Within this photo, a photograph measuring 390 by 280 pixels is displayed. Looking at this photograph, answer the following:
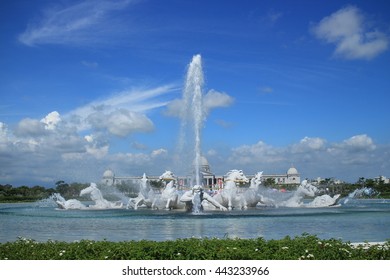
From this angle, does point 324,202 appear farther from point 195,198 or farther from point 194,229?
point 194,229

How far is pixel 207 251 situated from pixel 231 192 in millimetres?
12845

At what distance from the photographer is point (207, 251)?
5.84 meters

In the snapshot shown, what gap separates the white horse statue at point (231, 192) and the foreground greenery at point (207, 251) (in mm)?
12138

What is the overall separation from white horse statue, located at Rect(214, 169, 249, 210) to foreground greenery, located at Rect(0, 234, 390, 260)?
1214 centimetres

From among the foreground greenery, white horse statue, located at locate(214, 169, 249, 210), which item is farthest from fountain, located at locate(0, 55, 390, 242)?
the foreground greenery

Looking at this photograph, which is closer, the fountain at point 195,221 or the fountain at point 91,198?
the fountain at point 195,221

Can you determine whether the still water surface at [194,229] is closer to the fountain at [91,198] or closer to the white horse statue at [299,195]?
the fountain at [91,198]

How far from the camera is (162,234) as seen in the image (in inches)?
395

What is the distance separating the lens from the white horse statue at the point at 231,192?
18516 mm

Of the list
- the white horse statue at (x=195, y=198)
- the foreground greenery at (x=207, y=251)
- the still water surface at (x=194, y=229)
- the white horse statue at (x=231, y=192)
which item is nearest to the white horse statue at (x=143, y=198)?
the white horse statue at (x=231, y=192)

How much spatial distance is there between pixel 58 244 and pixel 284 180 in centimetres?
4076
